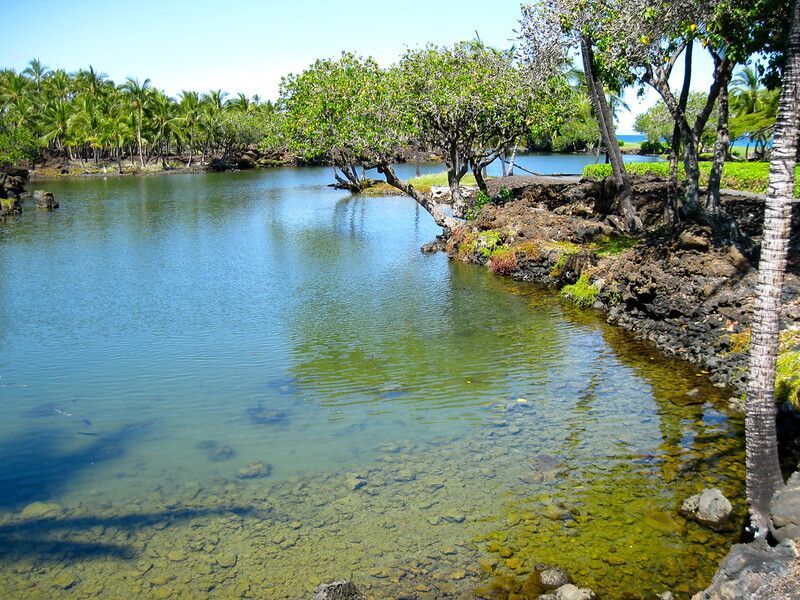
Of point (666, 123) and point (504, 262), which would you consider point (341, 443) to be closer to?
point (504, 262)

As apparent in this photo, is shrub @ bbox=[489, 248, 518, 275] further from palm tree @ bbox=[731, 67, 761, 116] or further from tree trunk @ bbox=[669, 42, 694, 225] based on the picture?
palm tree @ bbox=[731, 67, 761, 116]

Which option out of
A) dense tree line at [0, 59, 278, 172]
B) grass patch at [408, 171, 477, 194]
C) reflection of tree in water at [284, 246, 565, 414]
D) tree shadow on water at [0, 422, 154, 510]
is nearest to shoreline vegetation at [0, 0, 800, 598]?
reflection of tree in water at [284, 246, 565, 414]

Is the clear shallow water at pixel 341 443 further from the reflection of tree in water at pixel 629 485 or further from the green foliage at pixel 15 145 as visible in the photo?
the green foliage at pixel 15 145

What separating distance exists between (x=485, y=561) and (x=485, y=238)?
1038 inches

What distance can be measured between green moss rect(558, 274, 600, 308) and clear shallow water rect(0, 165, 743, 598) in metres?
0.83

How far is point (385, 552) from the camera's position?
446 inches

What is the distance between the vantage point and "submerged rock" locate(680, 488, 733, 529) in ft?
38.3

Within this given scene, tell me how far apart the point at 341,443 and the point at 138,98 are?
4491 inches

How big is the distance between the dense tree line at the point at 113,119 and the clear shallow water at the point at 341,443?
7878 cm

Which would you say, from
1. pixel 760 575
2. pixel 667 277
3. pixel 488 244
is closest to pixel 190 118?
pixel 488 244

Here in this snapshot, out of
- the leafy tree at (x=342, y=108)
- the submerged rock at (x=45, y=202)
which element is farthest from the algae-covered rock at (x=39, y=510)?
the submerged rock at (x=45, y=202)

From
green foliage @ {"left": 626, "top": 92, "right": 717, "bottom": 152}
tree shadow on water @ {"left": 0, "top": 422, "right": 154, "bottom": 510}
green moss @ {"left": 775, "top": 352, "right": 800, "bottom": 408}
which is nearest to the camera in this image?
tree shadow on water @ {"left": 0, "top": 422, "right": 154, "bottom": 510}

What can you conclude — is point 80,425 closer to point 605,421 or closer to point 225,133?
point 605,421

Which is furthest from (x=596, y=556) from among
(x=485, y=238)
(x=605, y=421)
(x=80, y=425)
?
(x=485, y=238)
